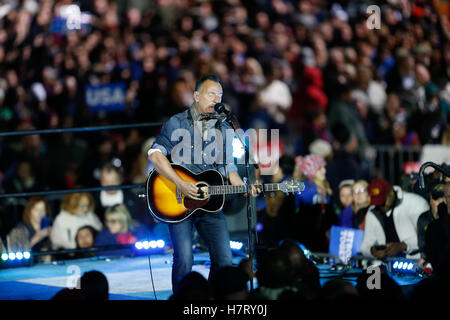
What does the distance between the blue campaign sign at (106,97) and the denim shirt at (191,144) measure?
5.64 metres

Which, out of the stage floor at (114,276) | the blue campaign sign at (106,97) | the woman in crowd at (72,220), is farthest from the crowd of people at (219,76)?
the stage floor at (114,276)

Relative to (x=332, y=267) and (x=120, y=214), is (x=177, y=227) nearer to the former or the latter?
(x=332, y=267)

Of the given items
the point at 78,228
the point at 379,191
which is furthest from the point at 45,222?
the point at 379,191

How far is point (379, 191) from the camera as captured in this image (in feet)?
24.4

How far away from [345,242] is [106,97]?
5.17 metres

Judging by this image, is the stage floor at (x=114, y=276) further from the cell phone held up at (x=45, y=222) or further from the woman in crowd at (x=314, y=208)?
the cell phone held up at (x=45, y=222)

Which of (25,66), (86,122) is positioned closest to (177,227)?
(86,122)

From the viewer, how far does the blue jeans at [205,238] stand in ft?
17.7

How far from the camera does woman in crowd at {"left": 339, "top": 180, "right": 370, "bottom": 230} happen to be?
7812mm

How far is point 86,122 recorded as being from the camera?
36.8 ft

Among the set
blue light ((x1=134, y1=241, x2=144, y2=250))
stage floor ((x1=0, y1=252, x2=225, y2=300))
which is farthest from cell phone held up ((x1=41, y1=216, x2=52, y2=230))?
blue light ((x1=134, y1=241, x2=144, y2=250))

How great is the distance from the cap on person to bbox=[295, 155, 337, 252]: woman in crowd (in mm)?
773

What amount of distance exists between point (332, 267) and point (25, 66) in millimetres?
7455

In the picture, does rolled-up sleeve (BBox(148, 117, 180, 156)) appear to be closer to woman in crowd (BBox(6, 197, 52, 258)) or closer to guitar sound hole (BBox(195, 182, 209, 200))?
guitar sound hole (BBox(195, 182, 209, 200))
